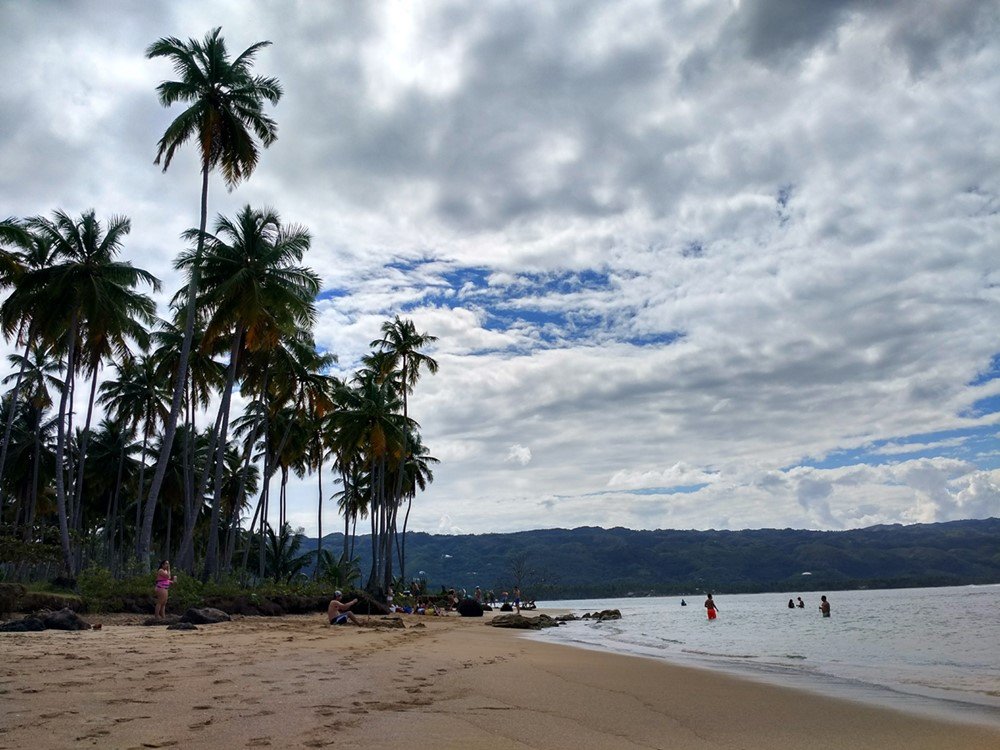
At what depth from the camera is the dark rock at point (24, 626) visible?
36.8ft

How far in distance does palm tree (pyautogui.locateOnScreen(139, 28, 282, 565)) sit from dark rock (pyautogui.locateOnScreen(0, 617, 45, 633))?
38.1 feet

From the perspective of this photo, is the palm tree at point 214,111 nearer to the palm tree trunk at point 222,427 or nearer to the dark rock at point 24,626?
the palm tree trunk at point 222,427

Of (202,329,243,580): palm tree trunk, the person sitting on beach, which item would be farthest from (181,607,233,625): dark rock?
(202,329,243,580): palm tree trunk

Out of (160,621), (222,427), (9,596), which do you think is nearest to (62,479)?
(222,427)

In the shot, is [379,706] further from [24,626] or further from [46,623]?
[46,623]

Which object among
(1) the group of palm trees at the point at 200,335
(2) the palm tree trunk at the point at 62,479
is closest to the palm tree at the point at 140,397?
(1) the group of palm trees at the point at 200,335

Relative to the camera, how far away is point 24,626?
446 inches

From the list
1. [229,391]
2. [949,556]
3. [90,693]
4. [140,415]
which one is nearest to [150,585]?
[229,391]

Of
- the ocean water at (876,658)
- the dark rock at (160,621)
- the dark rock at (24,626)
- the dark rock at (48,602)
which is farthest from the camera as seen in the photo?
the dark rock at (48,602)

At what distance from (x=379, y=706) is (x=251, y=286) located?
775 inches

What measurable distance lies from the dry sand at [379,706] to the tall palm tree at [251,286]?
48.7 feet

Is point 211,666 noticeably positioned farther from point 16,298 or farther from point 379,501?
point 379,501

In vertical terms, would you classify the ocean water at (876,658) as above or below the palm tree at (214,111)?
below

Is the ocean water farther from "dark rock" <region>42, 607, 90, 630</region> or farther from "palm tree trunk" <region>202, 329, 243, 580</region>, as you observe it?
"palm tree trunk" <region>202, 329, 243, 580</region>
